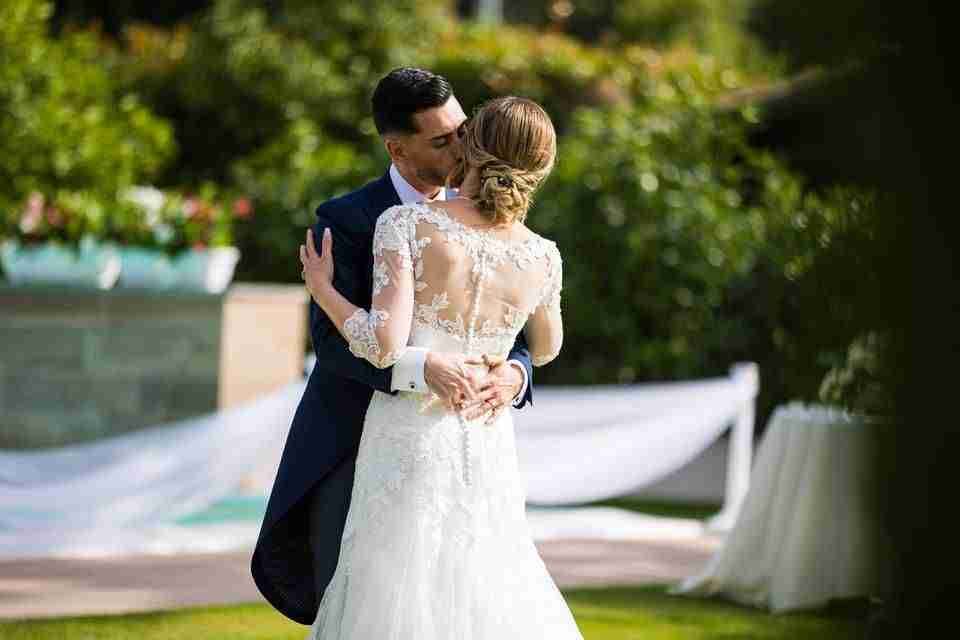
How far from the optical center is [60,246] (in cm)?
816

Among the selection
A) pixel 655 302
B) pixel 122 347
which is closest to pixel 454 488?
pixel 122 347

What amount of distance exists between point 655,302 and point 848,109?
821 centimetres

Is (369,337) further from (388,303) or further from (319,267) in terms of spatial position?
(319,267)

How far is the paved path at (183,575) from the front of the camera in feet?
18.4

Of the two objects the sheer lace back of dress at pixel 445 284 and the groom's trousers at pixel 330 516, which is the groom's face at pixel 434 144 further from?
the groom's trousers at pixel 330 516

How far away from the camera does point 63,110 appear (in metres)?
9.96

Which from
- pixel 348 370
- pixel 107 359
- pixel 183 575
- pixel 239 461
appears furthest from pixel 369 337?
pixel 107 359

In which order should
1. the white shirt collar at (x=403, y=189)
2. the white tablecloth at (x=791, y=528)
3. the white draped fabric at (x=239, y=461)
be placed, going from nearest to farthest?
the white shirt collar at (x=403, y=189) < the white tablecloth at (x=791, y=528) < the white draped fabric at (x=239, y=461)

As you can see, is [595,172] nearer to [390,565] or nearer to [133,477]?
[133,477]

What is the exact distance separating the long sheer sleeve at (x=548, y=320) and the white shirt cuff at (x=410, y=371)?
33cm

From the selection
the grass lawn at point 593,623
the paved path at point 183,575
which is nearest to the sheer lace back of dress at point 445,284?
the grass lawn at point 593,623

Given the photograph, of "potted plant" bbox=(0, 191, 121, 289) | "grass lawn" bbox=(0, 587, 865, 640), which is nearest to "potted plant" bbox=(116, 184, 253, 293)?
"potted plant" bbox=(0, 191, 121, 289)

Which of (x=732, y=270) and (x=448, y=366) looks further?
(x=732, y=270)

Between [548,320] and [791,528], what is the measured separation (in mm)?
2801
